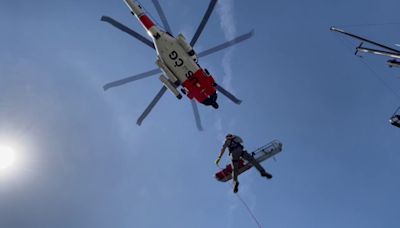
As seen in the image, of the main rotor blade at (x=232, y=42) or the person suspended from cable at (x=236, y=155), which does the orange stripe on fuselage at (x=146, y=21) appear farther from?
the person suspended from cable at (x=236, y=155)

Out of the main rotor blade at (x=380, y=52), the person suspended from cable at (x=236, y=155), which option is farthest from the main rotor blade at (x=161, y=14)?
the main rotor blade at (x=380, y=52)

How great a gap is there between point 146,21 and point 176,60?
364 cm

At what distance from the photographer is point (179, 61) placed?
89.2ft

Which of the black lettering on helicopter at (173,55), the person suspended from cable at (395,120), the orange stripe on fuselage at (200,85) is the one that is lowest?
the person suspended from cable at (395,120)

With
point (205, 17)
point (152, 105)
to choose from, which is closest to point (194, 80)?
point (152, 105)

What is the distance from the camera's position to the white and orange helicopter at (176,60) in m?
26.9

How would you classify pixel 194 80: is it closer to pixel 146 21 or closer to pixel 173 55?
pixel 173 55

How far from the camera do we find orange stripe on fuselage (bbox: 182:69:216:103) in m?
27.5

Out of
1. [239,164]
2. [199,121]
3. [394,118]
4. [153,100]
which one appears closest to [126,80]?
[153,100]

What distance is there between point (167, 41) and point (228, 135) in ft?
25.8

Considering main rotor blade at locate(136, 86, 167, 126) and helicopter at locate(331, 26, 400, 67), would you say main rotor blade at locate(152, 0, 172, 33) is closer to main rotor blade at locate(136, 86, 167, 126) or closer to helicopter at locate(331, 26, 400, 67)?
main rotor blade at locate(136, 86, 167, 126)

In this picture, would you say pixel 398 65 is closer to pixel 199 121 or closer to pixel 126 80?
pixel 199 121

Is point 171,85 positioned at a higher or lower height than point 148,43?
lower

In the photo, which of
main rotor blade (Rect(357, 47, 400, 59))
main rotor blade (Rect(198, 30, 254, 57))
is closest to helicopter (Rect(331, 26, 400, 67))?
main rotor blade (Rect(357, 47, 400, 59))
